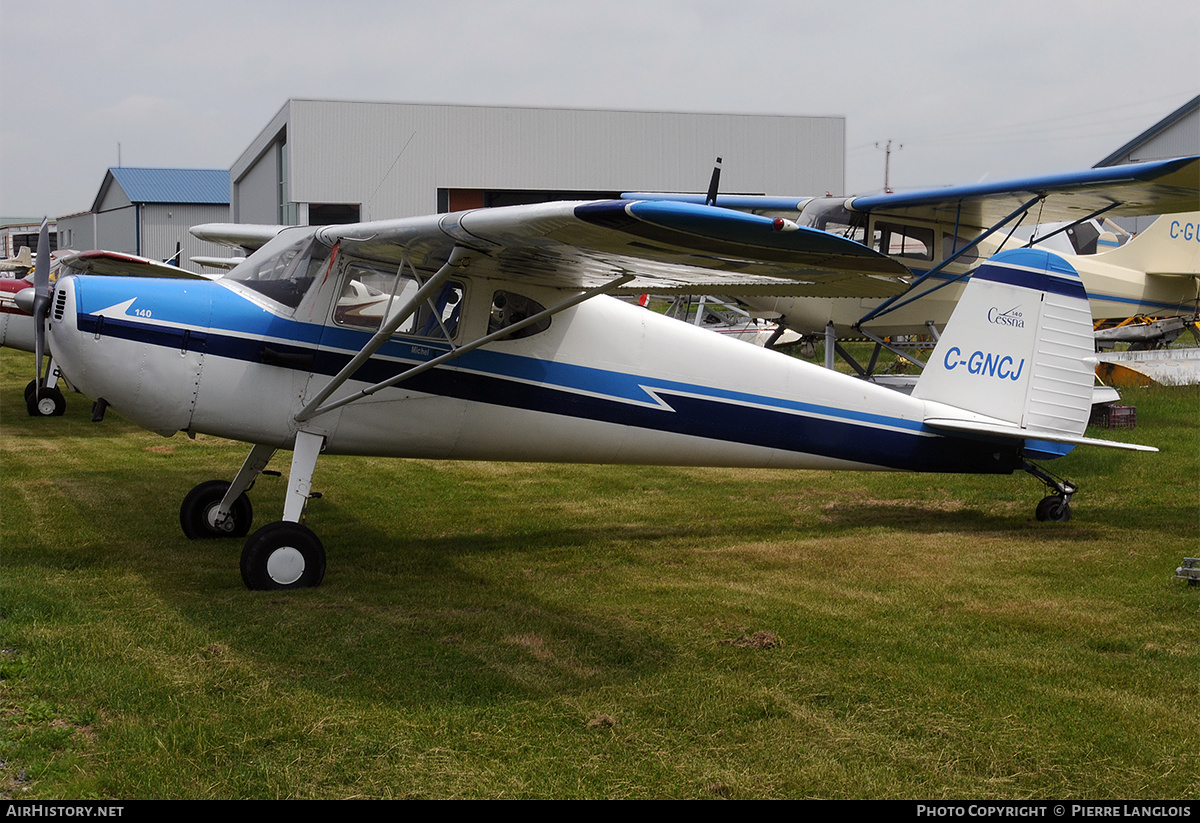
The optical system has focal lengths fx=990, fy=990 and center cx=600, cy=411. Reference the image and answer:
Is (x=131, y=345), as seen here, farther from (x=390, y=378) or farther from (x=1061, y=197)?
(x=1061, y=197)

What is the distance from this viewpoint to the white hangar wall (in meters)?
28.7

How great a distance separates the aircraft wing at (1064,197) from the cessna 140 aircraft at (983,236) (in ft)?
0.03

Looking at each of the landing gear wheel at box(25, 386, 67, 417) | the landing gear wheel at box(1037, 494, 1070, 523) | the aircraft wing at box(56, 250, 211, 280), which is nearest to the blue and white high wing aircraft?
the landing gear wheel at box(1037, 494, 1070, 523)

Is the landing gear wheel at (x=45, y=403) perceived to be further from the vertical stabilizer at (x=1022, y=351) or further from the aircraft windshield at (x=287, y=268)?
the vertical stabilizer at (x=1022, y=351)

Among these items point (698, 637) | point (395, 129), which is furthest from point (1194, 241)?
point (395, 129)

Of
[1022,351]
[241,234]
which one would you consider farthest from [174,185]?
[1022,351]

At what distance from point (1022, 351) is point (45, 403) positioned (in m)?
14.3

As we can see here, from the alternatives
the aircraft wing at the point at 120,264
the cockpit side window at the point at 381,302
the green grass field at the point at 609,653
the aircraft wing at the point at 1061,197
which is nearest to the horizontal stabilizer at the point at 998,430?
the green grass field at the point at 609,653

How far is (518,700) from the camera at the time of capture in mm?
4344

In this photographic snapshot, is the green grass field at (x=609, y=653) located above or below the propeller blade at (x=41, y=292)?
below

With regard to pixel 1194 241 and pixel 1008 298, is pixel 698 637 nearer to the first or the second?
pixel 1008 298

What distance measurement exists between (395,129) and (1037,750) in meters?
28.9

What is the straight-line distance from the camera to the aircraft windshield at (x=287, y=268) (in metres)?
6.47

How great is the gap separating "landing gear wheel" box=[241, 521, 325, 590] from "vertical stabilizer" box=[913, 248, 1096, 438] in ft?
16.8
